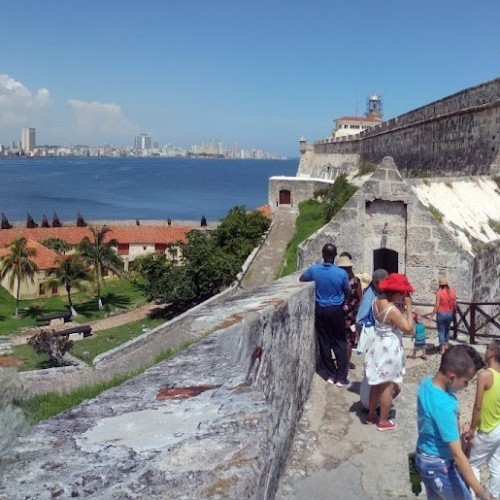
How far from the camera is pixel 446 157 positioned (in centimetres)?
2234

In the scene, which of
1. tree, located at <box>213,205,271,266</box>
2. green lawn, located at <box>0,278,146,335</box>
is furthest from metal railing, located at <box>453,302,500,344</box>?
green lawn, located at <box>0,278,146,335</box>

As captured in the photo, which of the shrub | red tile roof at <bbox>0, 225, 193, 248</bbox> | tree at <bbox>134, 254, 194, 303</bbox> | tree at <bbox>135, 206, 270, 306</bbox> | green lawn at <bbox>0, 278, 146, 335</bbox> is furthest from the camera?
red tile roof at <bbox>0, 225, 193, 248</bbox>

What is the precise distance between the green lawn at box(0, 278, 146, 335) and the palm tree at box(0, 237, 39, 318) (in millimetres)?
954

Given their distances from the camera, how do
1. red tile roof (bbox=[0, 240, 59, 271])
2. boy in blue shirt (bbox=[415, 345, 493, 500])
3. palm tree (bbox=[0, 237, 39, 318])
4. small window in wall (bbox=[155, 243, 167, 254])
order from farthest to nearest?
small window in wall (bbox=[155, 243, 167, 254])
red tile roof (bbox=[0, 240, 59, 271])
palm tree (bbox=[0, 237, 39, 318])
boy in blue shirt (bbox=[415, 345, 493, 500])

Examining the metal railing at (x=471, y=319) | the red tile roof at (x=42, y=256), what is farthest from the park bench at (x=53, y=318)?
the metal railing at (x=471, y=319)

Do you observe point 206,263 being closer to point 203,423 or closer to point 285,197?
point 285,197

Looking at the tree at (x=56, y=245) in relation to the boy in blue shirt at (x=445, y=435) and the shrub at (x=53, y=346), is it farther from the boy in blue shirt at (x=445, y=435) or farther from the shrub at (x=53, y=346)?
the boy in blue shirt at (x=445, y=435)

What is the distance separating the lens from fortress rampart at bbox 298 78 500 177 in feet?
60.9

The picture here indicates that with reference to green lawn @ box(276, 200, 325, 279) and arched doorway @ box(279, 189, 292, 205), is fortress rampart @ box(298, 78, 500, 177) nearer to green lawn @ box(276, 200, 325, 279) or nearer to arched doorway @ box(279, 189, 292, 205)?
green lawn @ box(276, 200, 325, 279)

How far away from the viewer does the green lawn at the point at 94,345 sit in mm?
26703

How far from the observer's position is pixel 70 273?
3969 cm

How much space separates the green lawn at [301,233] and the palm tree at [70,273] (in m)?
14.3

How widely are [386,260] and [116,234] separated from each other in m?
44.5

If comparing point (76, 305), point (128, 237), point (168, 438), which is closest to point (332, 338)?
point (168, 438)
